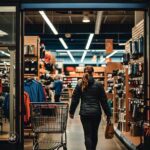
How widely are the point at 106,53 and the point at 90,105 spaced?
52.6 ft

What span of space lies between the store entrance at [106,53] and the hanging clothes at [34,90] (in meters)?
0.03

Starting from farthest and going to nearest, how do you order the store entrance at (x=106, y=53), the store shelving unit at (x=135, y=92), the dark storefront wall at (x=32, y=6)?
1. the store entrance at (x=106, y=53)
2. the store shelving unit at (x=135, y=92)
3. the dark storefront wall at (x=32, y=6)

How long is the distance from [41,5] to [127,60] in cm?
515

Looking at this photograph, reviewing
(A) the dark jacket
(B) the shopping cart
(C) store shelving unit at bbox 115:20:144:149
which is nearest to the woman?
(A) the dark jacket

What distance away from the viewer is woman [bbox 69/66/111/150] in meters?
6.70

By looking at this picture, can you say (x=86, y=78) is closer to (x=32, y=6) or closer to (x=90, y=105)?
(x=90, y=105)

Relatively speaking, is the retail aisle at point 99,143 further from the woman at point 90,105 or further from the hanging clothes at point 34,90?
the woman at point 90,105

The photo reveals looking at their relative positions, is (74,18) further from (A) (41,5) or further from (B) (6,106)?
(A) (41,5)

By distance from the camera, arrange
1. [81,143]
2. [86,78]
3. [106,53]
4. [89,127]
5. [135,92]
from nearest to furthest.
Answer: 1. [89,127]
2. [86,78]
3. [81,143]
4. [135,92]
5. [106,53]

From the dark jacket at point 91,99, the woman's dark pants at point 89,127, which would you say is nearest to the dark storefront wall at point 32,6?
the dark jacket at point 91,99

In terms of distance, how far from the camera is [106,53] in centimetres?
2261

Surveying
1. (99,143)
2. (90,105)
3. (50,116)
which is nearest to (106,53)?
(99,143)

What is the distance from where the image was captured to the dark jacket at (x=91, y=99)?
6.71 m

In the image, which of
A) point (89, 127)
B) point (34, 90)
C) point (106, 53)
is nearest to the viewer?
point (89, 127)
